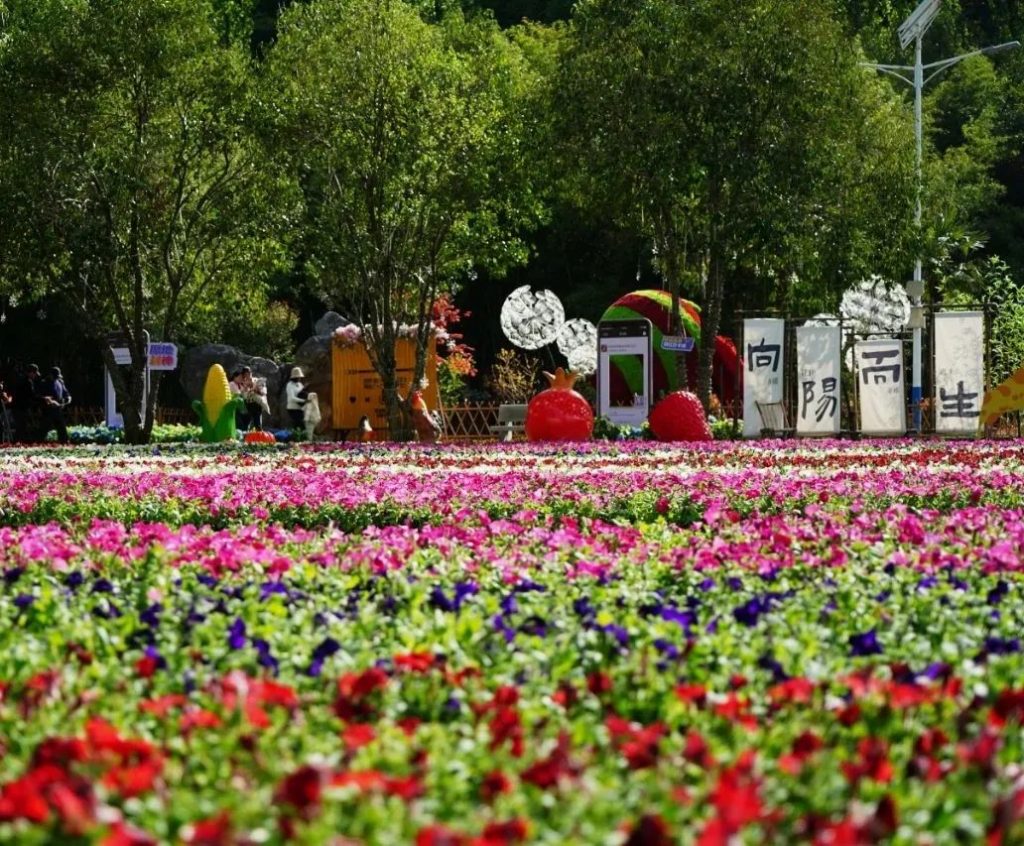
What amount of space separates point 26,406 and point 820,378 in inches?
606

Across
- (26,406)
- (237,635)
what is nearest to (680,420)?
(26,406)

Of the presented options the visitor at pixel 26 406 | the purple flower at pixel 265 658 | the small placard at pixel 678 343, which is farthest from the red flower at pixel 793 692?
the visitor at pixel 26 406

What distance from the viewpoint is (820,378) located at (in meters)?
27.3

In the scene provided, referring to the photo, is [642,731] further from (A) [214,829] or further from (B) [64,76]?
(B) [64,76]

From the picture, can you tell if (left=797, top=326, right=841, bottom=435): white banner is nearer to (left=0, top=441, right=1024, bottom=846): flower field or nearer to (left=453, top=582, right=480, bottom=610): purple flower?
(left=0, top=441, right=1024, bottom=846): flower field

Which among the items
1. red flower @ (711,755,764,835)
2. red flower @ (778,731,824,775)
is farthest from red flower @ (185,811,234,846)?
red flower @ (778,731,824,775)

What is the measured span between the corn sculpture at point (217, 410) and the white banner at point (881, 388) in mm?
9301

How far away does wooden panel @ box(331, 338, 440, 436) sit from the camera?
3794cm

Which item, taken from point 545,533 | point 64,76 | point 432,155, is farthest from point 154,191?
point 545,533

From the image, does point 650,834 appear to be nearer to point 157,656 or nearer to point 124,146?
point 157,656

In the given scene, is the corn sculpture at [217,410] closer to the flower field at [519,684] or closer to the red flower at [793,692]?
the flower field at [519,684]

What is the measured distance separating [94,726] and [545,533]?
17.7ft

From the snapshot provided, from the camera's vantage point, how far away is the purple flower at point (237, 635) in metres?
5.69

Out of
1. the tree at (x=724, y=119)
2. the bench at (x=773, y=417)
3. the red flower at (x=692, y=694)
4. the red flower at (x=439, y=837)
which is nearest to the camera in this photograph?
the red flower at (x=439, y=837)
